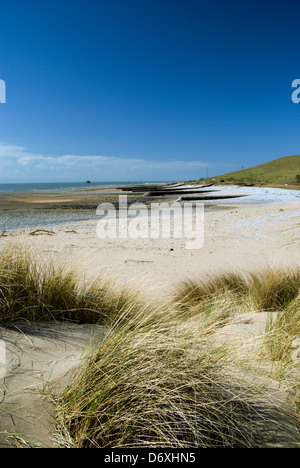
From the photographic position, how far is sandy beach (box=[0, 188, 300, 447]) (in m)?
1.58

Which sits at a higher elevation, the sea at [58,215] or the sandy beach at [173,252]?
the sea at [58,215]

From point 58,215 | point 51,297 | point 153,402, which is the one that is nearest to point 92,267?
point 51,297

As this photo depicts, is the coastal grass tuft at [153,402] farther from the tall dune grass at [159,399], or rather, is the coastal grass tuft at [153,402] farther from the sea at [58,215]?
the sea at [58,215]

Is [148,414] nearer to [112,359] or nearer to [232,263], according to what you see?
[112,359]

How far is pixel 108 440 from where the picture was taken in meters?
1.44

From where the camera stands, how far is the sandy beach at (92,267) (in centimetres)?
158

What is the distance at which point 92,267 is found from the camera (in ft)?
20.8

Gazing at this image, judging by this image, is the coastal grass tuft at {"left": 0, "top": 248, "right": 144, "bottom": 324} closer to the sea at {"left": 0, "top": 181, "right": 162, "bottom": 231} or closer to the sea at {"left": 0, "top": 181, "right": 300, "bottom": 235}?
the sea at {"left": 0, "top": 181, "right": 300, "bottom": 235}

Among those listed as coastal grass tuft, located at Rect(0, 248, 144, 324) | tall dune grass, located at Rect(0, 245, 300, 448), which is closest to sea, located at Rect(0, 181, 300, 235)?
coastal grass tuft, located at Rect(0, 248, 144, 324)

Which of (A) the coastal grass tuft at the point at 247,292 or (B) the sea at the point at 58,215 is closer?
(A) the coastal grass tuft at the point at 247,292

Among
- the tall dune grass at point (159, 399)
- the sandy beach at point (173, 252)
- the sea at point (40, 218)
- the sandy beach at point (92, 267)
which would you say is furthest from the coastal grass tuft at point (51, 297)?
the sea at point (40, 218)

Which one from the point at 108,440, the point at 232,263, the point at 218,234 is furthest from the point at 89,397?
the point at 218,234

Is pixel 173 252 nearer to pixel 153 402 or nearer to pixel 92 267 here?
pixel 92 267
